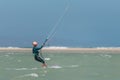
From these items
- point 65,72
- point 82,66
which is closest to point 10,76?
point 65,72

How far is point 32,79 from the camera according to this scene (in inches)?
731

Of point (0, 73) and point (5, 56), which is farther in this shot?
point (5, 56)

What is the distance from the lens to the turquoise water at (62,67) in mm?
19391

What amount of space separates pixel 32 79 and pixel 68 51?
10.6 metres

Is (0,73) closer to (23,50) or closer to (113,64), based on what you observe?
(113,64)

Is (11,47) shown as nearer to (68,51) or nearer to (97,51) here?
(68,51)

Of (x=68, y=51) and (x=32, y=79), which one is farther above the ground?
(x=32, y=79)

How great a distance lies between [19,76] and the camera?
63.7ft

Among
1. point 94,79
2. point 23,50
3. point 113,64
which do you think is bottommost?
point 23,50

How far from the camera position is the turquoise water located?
19.4 meters

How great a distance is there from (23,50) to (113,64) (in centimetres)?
818

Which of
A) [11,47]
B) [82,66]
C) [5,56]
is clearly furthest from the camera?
[11,47]

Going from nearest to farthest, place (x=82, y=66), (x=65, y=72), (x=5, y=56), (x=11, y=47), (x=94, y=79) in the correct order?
1. (x=94, y=79)
2. (x=65, y=72)
3. (x=82, y=66)
4. (x=5, y=56)
5. (x=11, y=47)

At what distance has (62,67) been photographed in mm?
22359
